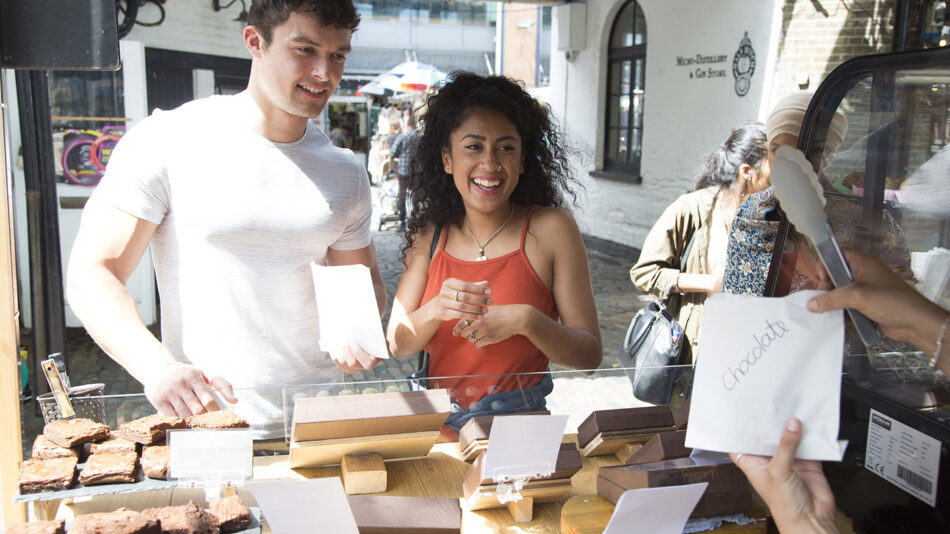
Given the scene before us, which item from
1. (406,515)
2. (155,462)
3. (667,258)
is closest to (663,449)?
(406,515)

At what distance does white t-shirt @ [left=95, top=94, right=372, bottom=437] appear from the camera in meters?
2.11

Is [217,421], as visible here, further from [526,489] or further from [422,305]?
[422,305]

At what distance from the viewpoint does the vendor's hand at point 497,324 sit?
2008 millimetres

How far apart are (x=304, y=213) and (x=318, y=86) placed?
36cm

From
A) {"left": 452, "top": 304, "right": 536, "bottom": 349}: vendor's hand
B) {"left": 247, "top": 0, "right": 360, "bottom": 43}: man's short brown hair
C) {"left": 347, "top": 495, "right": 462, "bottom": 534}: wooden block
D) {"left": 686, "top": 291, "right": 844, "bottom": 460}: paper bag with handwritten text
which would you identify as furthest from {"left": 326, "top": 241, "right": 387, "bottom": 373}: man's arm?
{"left": 686, "top": 291, "right": 844, "bottom": 460}: paper bag with handwritten text

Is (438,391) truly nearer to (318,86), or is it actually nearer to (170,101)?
(318,86)

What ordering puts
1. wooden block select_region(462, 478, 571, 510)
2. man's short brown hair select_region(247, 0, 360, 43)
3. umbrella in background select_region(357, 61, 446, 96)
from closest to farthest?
wooden block select_region(462, 478, 571, 510), man's short brown hair select_region(247, 0, 360, 43), umbrella in background select_region(357, 61, 446, 96)

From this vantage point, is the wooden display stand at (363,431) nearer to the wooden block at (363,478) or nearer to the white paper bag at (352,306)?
the wooden block at (363,478)

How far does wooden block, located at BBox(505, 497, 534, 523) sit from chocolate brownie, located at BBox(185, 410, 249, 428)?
0.59m

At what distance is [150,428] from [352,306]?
19.7 inches

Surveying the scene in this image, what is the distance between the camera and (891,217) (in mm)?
1513

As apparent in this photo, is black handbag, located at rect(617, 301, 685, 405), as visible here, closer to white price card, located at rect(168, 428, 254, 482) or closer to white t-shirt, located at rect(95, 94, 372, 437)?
white t-shirt, located at rect(95, 94, 372, 437)

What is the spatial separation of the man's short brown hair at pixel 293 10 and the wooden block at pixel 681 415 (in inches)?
53.2

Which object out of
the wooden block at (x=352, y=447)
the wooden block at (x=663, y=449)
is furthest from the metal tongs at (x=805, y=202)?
the wooden block at (x=352, y=447)
